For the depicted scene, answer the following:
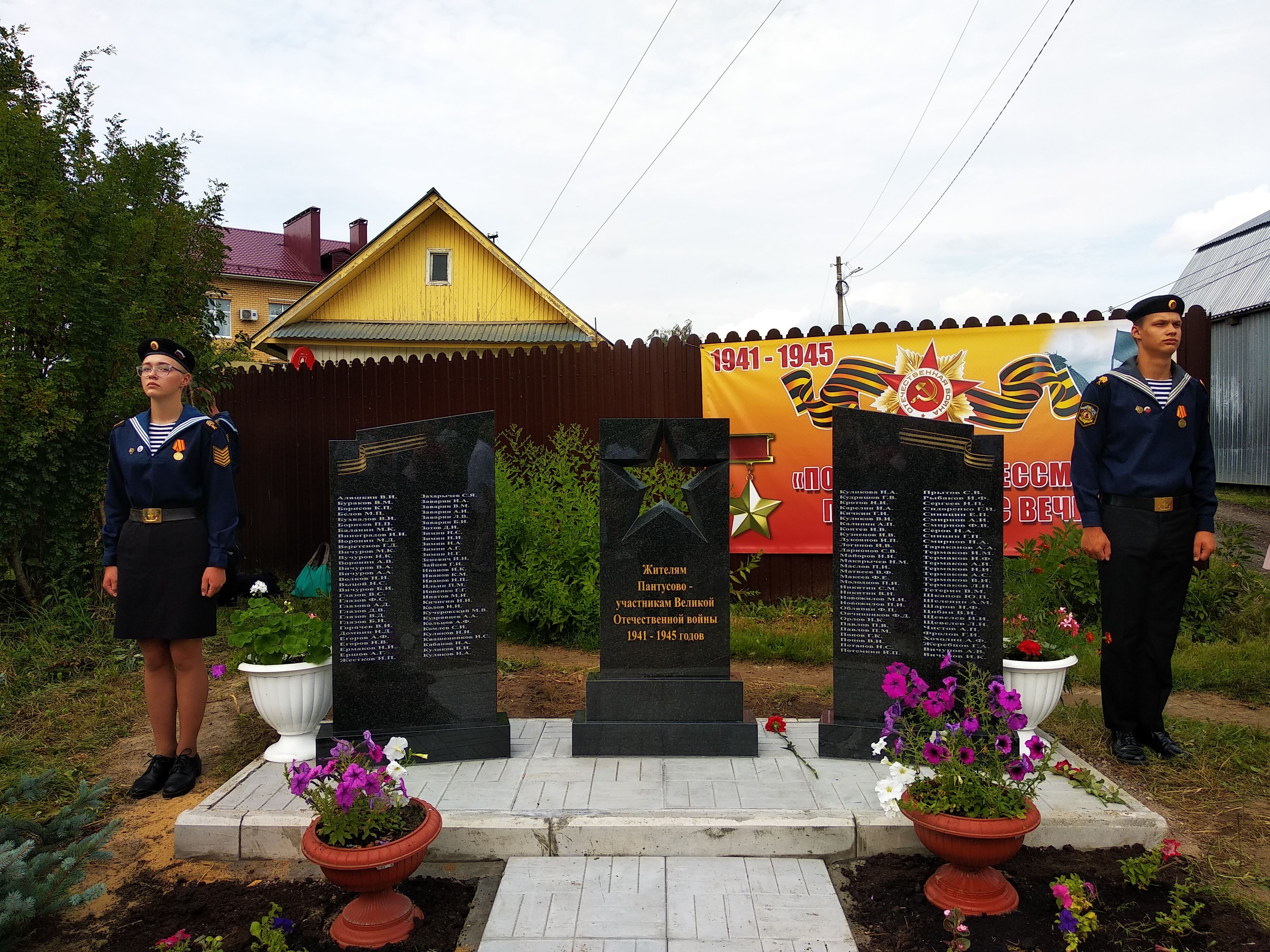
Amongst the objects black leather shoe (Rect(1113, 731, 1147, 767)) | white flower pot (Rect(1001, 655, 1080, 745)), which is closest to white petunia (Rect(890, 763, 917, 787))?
white flower pot (Rect(1001, 655, 1080, 745))

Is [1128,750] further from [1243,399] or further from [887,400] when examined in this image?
[1243,399]

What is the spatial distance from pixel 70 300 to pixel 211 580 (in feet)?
12.1

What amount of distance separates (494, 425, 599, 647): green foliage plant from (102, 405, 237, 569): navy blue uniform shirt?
279 centimetres

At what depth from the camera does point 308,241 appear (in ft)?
113

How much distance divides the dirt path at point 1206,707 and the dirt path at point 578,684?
57.9 inches

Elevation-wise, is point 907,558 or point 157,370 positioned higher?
point 157,370

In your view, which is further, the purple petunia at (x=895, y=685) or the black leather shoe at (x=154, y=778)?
the black leather shoe at (x=154, y=778)

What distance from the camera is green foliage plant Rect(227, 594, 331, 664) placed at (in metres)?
4.07

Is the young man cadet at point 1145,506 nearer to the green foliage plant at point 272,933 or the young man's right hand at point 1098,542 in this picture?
the young man's right hand at point 1098,542

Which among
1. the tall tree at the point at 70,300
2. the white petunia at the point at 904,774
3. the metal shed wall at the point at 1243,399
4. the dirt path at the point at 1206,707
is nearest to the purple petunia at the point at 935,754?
the white petunia at the point at 904,774

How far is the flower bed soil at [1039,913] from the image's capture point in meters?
2.65

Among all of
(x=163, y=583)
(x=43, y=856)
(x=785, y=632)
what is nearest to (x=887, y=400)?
(x=785, y=632)

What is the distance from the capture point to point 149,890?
310 cm

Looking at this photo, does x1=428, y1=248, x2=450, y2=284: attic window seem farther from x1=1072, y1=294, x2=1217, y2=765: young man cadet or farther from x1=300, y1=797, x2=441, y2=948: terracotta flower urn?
x1=300, y1=797, x2=441, y2=948: terracotta flower urn
